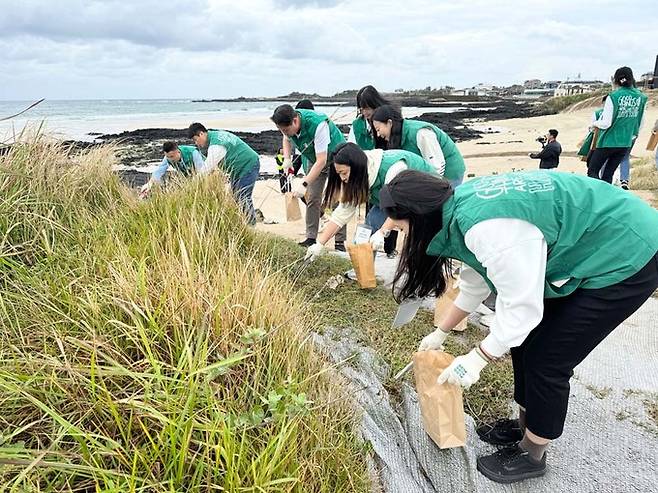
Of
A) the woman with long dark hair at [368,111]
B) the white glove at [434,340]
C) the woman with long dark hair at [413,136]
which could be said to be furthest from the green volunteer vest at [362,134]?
the white glove at [434,340]

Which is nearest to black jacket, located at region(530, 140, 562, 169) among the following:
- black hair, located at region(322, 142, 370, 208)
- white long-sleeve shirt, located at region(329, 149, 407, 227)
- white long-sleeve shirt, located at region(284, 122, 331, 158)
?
white long-sleeve shirt, located at region(284, 122, 331, 158)

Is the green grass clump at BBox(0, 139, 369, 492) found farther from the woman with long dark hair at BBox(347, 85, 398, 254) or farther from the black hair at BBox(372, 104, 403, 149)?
the woman with long dark hair at BBox(347, 85, 398, 254)

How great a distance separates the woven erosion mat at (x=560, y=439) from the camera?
1993 mm

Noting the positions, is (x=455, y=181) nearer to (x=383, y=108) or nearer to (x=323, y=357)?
(x=383, y=108)

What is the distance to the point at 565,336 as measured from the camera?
5.95 ft

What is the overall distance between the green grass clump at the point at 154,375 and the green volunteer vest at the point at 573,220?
32.0 inches

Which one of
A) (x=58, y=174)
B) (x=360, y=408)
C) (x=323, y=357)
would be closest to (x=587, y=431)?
(x=360, y=408)

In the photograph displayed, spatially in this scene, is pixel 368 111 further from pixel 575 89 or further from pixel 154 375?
pixel 575 89

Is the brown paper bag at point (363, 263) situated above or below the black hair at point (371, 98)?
below

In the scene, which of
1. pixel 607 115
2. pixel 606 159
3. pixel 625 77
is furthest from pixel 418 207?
pixel 606 159

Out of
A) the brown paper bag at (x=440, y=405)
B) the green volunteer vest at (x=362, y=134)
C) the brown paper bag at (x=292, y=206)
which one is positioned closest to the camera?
the brown paper bag at (x=440, y=405)

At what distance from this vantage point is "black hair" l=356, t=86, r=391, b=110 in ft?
14.3

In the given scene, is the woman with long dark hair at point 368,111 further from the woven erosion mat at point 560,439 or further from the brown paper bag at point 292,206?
the woven erosion mat at point 560,439

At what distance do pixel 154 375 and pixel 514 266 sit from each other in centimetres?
115
